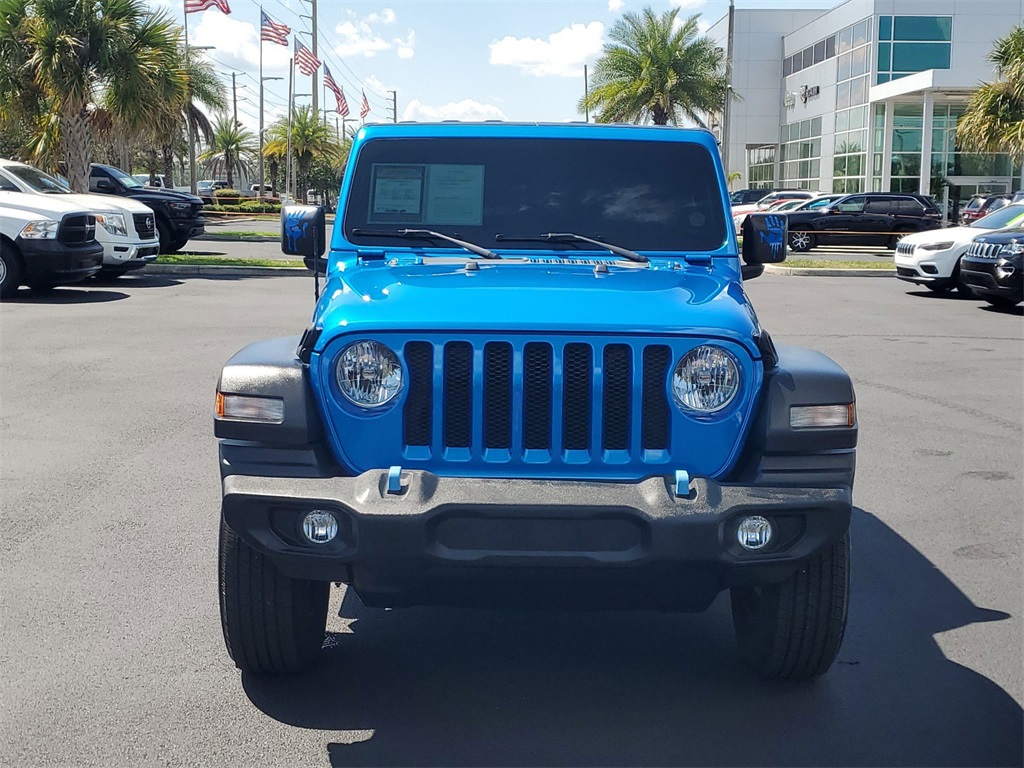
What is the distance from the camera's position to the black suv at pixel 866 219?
32.5 metres

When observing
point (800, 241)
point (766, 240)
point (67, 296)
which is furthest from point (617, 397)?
point (800, 241)

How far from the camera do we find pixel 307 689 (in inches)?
153

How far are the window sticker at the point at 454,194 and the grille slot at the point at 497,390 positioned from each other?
1.35m

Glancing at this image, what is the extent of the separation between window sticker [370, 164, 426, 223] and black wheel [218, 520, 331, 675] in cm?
160

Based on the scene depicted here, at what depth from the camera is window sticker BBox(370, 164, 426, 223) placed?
4789mm

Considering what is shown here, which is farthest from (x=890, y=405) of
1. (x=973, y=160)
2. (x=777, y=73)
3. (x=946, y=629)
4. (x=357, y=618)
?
(x=777, y=73)

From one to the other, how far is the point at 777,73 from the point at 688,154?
195 ft

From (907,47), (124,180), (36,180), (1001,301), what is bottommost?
(1001,301)

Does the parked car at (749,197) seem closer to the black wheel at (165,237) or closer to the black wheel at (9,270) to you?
the black wheel at (165,237)

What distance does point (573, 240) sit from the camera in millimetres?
4664

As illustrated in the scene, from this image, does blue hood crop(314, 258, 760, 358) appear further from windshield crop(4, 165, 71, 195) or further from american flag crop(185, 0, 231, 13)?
american flag crop(185, 0, 231, 13)

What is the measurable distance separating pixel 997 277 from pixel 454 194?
43.7 feet

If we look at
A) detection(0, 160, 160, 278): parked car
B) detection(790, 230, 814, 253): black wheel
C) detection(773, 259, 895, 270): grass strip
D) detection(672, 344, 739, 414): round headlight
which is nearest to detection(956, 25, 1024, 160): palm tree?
detection(790, 230, 814, 253): black wheel

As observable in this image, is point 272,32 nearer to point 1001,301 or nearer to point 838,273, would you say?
point 838,273
